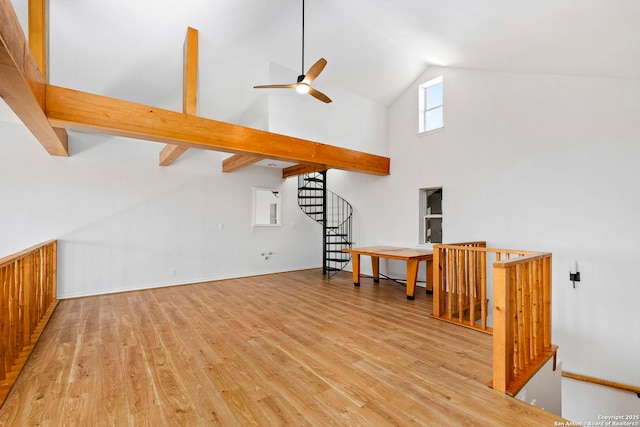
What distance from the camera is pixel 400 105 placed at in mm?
6004

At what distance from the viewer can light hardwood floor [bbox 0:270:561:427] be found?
6.05 ft

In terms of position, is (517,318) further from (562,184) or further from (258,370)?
(562,184)

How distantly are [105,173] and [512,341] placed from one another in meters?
6.03

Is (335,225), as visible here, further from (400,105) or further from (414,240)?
(400,105)

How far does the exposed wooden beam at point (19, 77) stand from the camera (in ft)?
5.63

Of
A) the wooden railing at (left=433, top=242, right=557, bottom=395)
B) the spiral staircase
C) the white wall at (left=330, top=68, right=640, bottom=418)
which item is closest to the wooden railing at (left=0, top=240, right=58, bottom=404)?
the wooden railing at (left=433, top=242, right=557, bottom=395)

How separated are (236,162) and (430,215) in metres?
Answer: 3.87

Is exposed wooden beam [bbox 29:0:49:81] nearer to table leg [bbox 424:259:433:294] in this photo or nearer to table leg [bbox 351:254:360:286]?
table leg [bbox 351:254:360:286]

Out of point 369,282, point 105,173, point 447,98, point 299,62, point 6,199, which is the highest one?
point 299,62

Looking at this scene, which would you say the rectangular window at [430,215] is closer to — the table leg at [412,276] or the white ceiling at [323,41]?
the table leg at [412,276]

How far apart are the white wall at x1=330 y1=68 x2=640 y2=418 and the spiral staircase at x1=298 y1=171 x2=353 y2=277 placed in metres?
2.34

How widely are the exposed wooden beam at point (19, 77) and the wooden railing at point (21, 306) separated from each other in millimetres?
1306

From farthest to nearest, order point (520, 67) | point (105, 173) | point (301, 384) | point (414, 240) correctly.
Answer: point (414, 240) → point (105, 173) → point (520, 67) → point (301, 384)

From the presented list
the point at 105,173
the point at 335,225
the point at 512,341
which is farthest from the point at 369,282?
the point at 105,173
